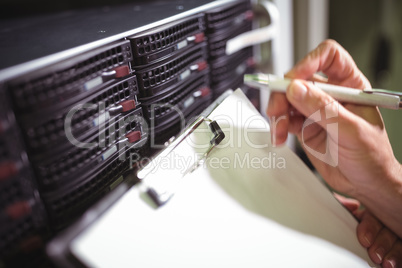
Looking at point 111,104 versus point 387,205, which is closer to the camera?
point 111,104

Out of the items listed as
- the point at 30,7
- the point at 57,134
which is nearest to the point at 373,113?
the point at 57,134

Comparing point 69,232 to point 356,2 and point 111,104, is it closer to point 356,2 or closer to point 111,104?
point 111,104

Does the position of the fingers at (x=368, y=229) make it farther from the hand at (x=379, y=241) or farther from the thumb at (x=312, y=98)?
the thumb at (x=312, y=98)

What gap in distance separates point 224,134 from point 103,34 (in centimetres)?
23

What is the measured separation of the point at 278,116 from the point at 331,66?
158 millimetres

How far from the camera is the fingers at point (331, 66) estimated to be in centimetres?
58

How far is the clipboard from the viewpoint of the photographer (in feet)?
1.19

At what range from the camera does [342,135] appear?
1.63 ft

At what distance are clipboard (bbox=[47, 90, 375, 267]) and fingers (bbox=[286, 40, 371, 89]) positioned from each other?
0.12m

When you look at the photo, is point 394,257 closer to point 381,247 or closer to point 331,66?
point 381,247

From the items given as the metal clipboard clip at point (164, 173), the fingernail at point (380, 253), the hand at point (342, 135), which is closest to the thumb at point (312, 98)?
the hand at point (342, 135)

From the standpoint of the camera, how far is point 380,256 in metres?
0.53

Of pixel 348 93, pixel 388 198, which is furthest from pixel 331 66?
pixel 388 198

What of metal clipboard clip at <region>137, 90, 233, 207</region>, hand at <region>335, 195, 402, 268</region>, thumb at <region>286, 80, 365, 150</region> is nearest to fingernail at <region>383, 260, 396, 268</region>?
hand at <region>335, 195, 402, 268</region>
